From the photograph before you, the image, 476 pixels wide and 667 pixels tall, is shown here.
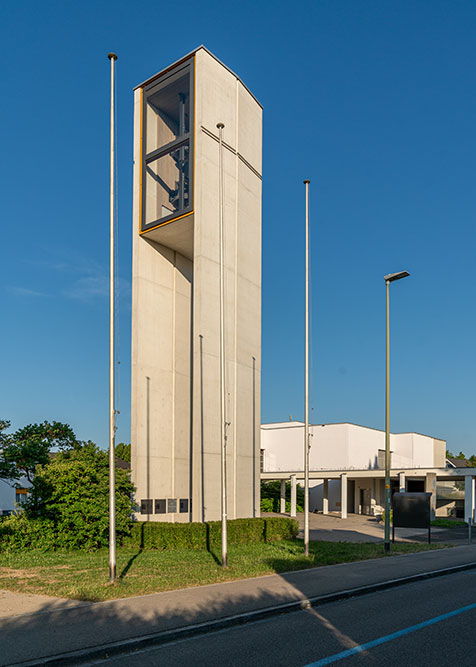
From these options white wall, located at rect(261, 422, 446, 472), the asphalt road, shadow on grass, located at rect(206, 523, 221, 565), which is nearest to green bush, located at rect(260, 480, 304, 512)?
white wall, located at rect(261, 422, 446, 472)

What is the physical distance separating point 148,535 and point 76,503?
288cm

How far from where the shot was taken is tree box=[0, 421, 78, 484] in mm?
22938

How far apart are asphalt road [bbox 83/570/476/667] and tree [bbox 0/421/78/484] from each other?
15.0 m

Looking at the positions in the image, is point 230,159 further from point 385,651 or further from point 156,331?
point 385,651

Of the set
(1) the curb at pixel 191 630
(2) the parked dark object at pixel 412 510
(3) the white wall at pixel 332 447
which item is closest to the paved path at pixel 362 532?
(2) the parked dark object at pixel 412 510

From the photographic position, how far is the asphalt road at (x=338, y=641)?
7.58 meters

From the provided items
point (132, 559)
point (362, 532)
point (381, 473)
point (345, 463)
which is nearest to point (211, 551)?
point (132, 559)

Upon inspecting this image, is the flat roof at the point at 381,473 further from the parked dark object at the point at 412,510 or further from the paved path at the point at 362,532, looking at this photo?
the parked dark object at the point at 412,510

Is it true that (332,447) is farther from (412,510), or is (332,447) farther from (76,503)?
(76,503)

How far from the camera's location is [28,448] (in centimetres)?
2319

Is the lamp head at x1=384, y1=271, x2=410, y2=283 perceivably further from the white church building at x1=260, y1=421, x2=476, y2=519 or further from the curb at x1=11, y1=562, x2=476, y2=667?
the white church building at x1=260, y1=421, x2=476, y2=519

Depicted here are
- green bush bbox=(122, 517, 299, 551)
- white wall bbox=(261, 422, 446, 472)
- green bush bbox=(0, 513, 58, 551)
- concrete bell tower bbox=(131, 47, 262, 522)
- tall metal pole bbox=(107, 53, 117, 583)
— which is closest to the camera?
tall metal pole bbox=(107, 53, 117, 583)

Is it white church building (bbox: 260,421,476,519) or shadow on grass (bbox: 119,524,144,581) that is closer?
shadow on grass (bbox: 119,524,144,581)

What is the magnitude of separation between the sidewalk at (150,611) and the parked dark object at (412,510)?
8.93m
